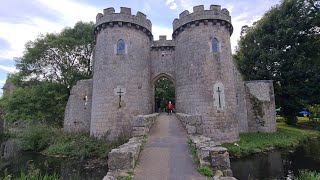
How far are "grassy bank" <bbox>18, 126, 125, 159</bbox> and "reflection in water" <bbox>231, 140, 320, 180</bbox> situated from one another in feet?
23.1

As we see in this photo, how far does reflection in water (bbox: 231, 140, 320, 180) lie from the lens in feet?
33.2

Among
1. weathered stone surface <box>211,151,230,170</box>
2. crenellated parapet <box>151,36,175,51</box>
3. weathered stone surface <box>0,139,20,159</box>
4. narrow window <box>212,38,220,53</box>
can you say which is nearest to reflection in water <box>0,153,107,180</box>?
weathered stone surface <box>0,139,20,159</box>

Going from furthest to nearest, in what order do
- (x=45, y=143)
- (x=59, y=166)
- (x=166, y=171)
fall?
(x=45, y=143) < (x=59, y=166) < (x=166, y=171)

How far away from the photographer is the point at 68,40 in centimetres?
2148

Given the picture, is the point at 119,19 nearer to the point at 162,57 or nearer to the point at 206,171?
the point at 162,57

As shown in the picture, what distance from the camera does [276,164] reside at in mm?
11719

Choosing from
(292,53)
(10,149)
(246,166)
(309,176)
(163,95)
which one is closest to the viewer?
(309,176)

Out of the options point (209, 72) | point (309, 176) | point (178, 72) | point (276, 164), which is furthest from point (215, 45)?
point (309, 176)

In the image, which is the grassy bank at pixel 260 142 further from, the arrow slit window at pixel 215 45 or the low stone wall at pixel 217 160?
the low stone wall at pixel 217 160

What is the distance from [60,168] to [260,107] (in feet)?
50.2

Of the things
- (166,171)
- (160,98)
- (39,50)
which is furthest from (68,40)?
(166,171)

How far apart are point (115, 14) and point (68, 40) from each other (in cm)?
822

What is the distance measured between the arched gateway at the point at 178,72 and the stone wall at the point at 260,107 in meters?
4.27

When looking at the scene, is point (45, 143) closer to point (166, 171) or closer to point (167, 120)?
point (167, 120)
